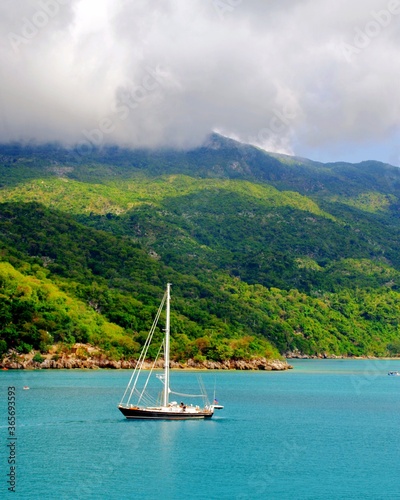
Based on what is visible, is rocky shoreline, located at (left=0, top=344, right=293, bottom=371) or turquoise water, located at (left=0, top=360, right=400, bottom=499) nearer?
turquoise water, located at (left=0, top=360, right=400, bottom=499)

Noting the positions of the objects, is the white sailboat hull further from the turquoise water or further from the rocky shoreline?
the rocky shoreline

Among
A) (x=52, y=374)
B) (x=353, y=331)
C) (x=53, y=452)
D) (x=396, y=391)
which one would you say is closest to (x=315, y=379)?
(x=396, y=391)

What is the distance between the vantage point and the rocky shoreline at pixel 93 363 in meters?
100

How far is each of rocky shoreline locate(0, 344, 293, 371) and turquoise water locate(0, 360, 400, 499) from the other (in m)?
24.4

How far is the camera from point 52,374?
93.9m

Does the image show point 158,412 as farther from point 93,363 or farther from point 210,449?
point 93,363

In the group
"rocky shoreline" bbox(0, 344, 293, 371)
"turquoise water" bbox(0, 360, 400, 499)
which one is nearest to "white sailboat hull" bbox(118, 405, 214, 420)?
"turquoise water" bbox(0, 360, 400, 499)

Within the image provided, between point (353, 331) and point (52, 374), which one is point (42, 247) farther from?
point (353, 331)

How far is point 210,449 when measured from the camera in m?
45.4

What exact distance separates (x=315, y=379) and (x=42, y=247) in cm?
6900

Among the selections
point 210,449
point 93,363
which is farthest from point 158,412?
point 93,363

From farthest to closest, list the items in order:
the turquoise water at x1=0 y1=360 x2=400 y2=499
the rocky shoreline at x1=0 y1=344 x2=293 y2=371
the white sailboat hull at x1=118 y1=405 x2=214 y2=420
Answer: the rocky shoreline at x1=0 y1=344 x2=293 y2=371
the white sailboat hull at x1=118 y1=405 x2=214 y2=420
the turquoise water at x1=0 y1=360 x2=400 y2=499

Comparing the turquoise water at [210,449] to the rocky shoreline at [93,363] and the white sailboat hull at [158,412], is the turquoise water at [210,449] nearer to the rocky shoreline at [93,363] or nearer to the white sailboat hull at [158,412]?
the white sailboat hull at [158,412]

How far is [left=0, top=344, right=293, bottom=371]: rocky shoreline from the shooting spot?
100 meters
